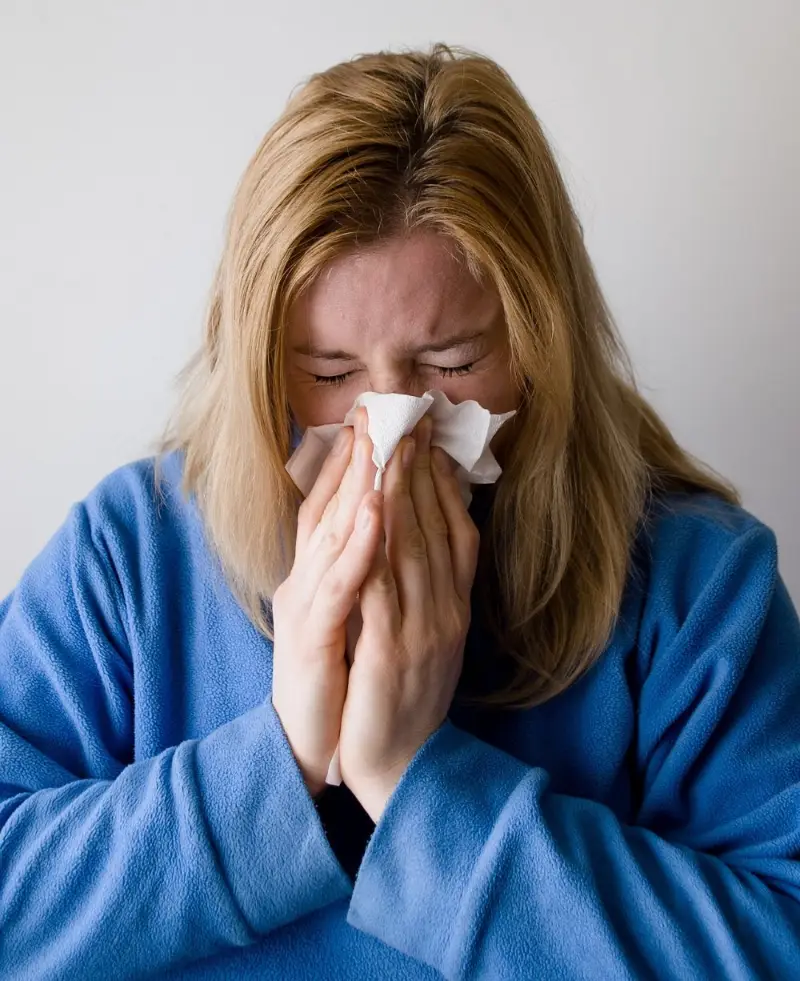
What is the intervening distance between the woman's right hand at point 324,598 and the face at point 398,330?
4cm

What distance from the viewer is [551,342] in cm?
91

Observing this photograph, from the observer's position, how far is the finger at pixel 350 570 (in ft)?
2.72

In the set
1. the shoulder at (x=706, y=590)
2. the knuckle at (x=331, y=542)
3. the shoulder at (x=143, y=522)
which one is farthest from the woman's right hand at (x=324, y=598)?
the shoulder at (x=706, y=590)

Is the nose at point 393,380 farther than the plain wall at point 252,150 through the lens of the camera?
No

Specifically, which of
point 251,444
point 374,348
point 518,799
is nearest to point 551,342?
point 374,348

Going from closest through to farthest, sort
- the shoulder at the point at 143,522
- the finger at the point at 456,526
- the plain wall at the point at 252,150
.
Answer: the finger at the point at 456,526 → the shoulder at the point at 143,522 → the plain wall at the point at 252,150

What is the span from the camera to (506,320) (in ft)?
2.96

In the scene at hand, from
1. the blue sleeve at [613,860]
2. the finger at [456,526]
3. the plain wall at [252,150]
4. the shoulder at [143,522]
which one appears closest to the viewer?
the blue sleeve at [613,860]

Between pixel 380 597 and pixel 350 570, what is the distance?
0.14 ft

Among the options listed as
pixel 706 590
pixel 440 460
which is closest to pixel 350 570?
pixel 440 460

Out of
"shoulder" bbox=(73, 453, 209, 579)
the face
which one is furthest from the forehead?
"shoulder" bbox=(73, 453, 209, 579)

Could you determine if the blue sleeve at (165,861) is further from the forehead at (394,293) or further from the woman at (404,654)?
the forehead at (394,293)

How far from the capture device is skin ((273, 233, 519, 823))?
2.81 feet

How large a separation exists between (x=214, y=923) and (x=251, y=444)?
408 mm
